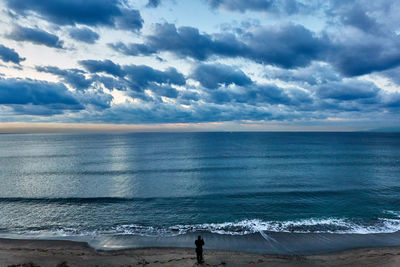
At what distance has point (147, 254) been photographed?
22016 mm

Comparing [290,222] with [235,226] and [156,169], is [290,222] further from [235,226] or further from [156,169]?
[156,169]

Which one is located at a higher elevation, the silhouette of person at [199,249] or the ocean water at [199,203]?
the silhouette of person at [199,249]

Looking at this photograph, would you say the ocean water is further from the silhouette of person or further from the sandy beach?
the silhouette of person

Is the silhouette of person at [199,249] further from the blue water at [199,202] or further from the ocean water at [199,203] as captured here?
the blue water at [199,202]

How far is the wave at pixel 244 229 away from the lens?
1066 inches

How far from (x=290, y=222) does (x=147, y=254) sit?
61.4 feet

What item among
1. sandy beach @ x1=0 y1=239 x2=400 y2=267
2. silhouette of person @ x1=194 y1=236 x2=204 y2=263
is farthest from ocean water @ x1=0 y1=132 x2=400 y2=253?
Answer: silhouette of person @ x1=194 y1=236 x2=204 y2=263

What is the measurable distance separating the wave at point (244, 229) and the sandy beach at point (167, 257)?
386 cm

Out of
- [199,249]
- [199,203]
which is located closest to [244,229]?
[199,249]

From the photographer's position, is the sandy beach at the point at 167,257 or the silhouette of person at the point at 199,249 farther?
the sandy beach at the point at 167,257

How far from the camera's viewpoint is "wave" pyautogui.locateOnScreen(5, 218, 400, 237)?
2708 cm

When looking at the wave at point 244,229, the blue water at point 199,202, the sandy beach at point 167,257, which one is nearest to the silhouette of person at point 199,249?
the sandy beach at point 167,257

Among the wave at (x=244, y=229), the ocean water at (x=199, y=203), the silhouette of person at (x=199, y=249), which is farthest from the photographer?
the ocean water at (x=199, y=203)

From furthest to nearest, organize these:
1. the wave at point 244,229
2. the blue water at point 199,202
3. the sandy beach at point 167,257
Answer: the blue water at point 199,202, the wave at point 244,229, the sandy beach at point 167,257
